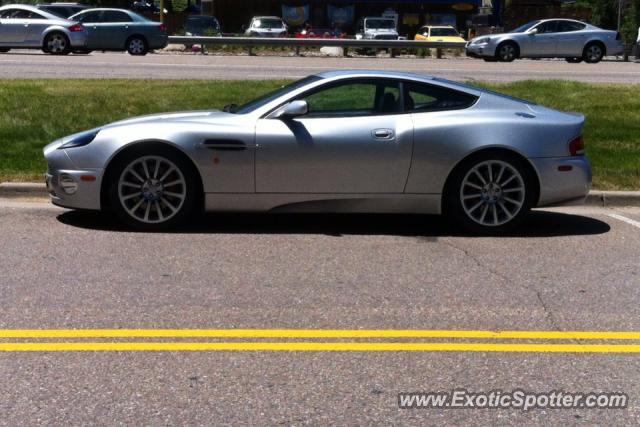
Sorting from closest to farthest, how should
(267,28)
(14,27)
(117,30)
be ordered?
(14,27)
(117,30)
(267,28)

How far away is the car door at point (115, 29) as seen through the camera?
1182 inches

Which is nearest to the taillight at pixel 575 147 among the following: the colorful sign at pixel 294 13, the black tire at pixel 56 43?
the black tire at pixel 56 43

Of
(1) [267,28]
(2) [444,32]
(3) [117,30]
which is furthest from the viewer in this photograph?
(1) [267,28]

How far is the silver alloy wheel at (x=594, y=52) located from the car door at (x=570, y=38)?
341mm

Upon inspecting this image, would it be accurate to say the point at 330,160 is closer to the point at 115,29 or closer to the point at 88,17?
the point at 115,29

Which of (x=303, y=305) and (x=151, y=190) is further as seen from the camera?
(x=151, y=190)

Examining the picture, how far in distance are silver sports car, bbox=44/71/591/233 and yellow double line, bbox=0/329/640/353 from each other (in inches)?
106

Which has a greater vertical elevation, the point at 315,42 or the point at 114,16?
the point at 114,16

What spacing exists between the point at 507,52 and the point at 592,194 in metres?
20.4

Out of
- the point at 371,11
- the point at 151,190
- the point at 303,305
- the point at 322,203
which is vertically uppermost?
the point at 371,11

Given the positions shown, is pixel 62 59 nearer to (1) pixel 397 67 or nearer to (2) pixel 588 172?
(1) pixel 397 67

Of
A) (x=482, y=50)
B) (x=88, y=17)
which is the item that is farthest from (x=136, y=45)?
(x=482, y=50)

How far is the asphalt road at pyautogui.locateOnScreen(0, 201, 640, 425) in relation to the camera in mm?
4477

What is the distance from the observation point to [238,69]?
2297 centimetres
